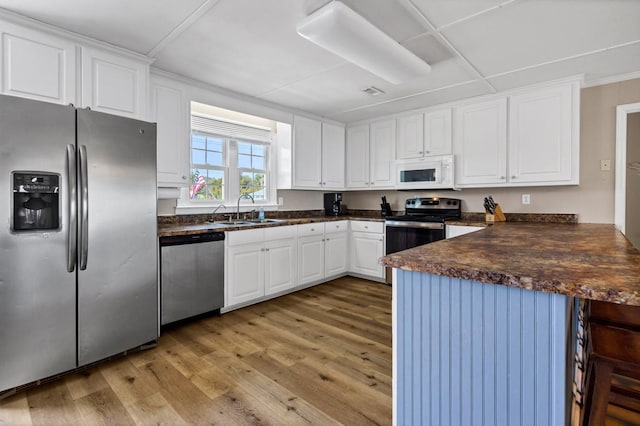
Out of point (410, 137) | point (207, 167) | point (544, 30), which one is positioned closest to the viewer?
point (544, 30)

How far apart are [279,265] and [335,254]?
99 centimetres

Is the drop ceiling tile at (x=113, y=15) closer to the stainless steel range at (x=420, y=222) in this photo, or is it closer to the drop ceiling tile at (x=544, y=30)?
the drop ceiling tile at (x=544, y=30)

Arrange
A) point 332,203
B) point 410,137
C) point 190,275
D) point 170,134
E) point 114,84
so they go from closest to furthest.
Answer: point 114,84
point 190,275
point 170,134
point 410,137
point 332,203

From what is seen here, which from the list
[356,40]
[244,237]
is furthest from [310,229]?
[356,40]

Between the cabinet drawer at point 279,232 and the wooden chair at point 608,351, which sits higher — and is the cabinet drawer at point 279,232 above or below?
above

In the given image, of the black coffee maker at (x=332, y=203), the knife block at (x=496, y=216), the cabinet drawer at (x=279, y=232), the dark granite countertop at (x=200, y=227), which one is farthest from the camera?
the black coffee maker at (x=332, y=203)

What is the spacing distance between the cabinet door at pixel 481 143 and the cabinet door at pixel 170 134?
300cm

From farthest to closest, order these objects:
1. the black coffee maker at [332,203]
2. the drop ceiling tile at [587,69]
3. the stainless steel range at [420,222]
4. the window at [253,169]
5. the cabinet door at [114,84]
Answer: the black coffee maker at [332,203] → the window at [253,169] → the stainless steel range at [420,222] → the drop ceiling tile at [587,69] → the cabinet door at [114,84]

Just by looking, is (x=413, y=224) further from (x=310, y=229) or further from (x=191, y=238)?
(x=191, y=238)

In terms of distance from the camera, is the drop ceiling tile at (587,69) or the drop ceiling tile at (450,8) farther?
the drop ceiling tile at (587,69)

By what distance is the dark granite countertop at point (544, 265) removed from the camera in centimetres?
85

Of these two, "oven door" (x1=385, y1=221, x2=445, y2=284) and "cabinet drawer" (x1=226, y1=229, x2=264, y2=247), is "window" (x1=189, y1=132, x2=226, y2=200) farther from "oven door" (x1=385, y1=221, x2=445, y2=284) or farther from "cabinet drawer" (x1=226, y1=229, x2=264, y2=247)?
"oven door" (x1=385, y1=221, x2=445, y2=284)

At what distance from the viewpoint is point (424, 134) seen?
4.03 metres

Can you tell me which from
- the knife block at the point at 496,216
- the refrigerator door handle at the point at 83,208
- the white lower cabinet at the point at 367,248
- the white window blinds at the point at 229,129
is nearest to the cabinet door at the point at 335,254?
the white lower cabinet at the point at 367,248
